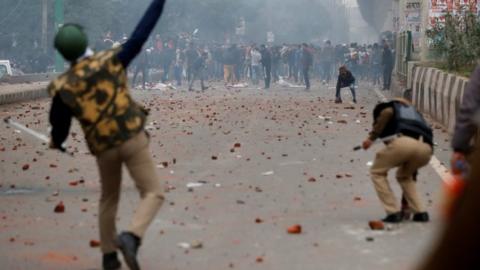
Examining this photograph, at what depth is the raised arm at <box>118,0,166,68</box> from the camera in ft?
19.8

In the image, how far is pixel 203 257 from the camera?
7.05 metres

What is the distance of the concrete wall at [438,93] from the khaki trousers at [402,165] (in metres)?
8.45

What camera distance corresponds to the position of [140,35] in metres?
6.12

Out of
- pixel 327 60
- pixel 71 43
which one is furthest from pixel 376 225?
pixel 327 60

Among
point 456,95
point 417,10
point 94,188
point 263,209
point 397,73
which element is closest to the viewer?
point 263,209

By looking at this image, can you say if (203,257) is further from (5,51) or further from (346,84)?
(5,51)

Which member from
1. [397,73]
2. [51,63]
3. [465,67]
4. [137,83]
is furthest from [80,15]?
[465,67]

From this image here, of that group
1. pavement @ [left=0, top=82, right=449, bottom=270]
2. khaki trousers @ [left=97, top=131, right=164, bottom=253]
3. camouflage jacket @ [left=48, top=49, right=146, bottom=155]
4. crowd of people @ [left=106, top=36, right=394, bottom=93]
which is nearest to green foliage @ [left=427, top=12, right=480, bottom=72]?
pavement @ [left=0, top=82, right=449, bottom=270]

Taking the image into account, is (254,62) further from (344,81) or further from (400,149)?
(400,149)

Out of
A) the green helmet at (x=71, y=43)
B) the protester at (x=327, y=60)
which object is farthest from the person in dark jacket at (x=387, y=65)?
the green helmet at (x=71, y=43)

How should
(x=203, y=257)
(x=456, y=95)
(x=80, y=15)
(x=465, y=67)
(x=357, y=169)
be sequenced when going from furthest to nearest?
(x=80, y=15) < (x=465, y=67) < (x=456, y=95) < (x=357, y=169) < (x=203, y=257)

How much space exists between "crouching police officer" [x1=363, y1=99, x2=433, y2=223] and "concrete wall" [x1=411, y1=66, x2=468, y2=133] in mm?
8440

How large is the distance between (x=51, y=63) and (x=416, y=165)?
60295 mm

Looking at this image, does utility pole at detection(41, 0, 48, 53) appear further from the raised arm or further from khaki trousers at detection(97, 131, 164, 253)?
khaki trousers at detection(97, 131, 164, 253)
